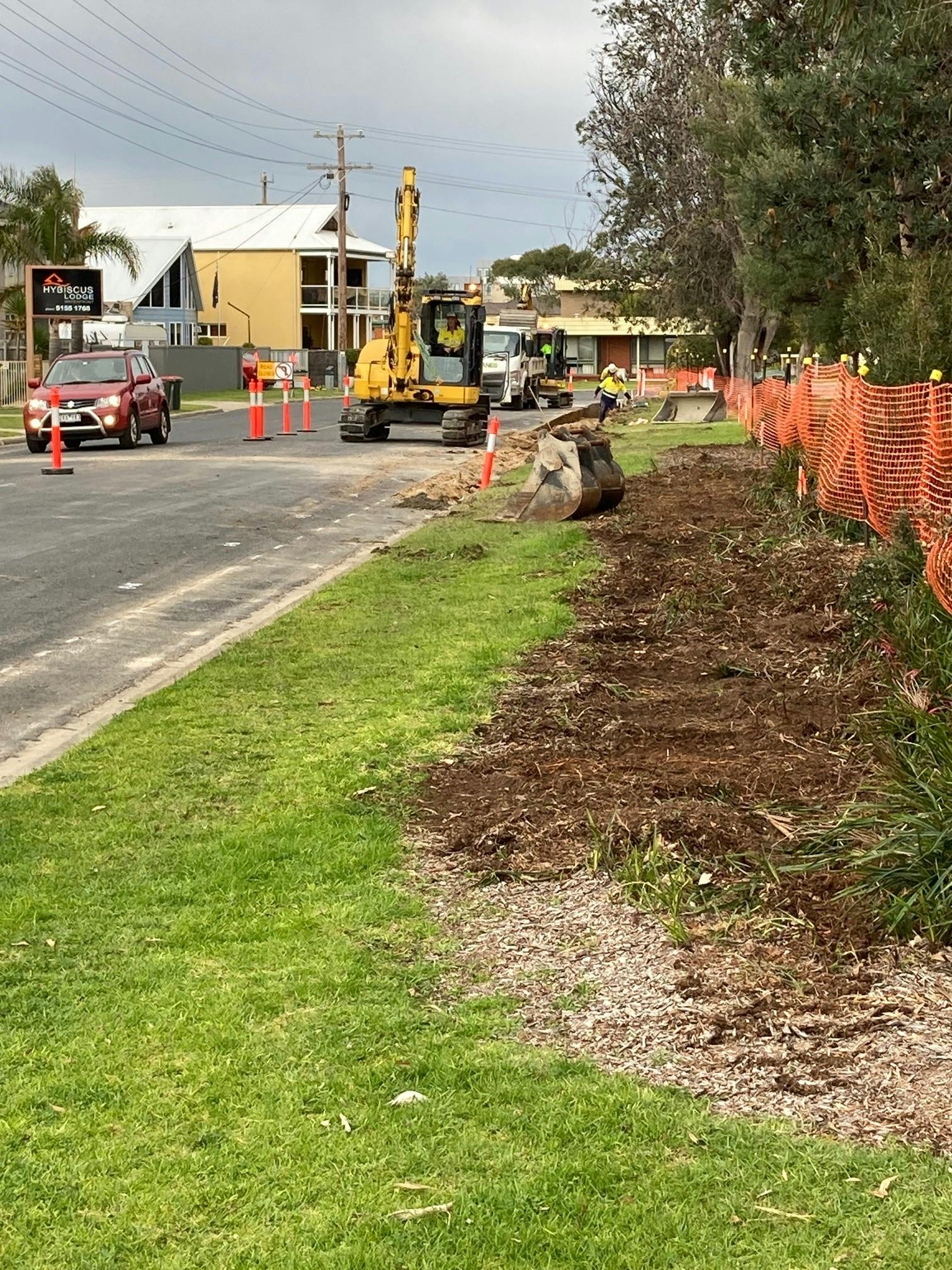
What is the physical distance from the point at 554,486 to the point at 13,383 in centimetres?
3599

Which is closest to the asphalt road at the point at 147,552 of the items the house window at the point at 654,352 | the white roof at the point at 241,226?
the white roof at the point at 241,226

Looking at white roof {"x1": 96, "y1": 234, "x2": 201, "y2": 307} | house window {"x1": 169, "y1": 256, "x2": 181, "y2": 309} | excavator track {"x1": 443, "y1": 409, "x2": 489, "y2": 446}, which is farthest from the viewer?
house window {"x1": 169, "y1": 256, "x2": 181, "y2": 309}

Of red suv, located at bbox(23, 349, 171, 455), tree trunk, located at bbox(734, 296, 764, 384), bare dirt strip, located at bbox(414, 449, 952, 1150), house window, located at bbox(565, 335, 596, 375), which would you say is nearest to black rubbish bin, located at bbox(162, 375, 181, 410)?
red suv, located at bbox(23, 349, 171, 455)

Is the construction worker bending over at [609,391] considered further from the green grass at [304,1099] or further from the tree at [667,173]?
the green grass at [304,1099]

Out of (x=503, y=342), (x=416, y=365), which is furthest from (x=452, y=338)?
(x=503, y=342)

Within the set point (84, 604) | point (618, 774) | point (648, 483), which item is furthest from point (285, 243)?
point (618, 774)

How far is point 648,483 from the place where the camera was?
67.4 ft

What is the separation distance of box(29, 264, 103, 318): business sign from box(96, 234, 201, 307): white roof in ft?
104

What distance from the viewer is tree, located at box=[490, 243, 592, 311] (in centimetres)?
12825

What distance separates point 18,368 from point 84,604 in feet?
130

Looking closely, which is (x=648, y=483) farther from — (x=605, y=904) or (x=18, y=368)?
(x=18, y=368)

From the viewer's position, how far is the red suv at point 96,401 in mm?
29359

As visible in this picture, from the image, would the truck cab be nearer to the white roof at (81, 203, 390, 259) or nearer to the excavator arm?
the excavator arm

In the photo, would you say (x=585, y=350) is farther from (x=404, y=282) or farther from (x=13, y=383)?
(x=404, y=282)
